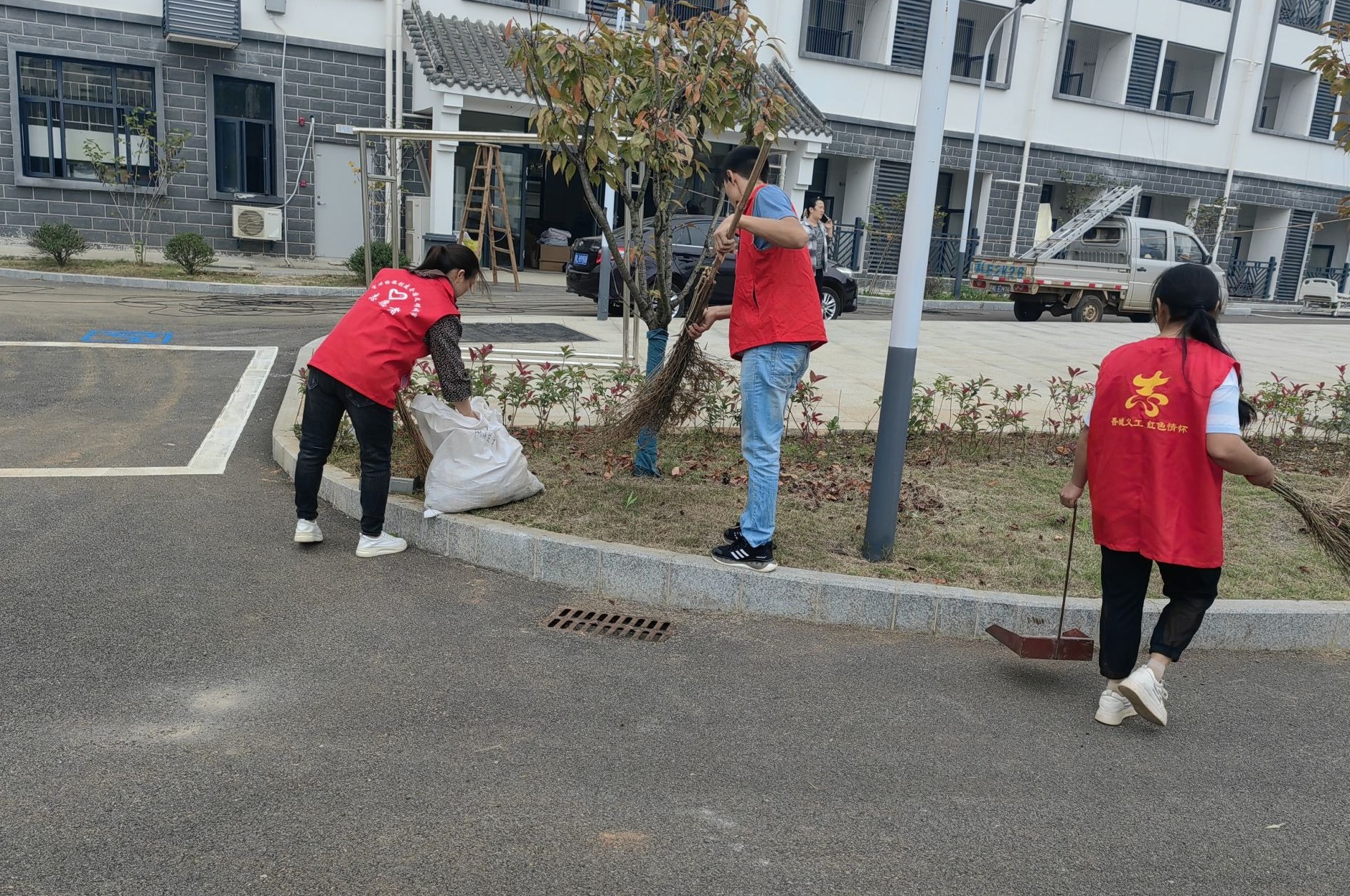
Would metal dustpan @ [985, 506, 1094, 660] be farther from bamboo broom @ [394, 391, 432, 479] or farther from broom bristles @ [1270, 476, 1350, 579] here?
bamboo broom @ [394, 391, 432, 479]

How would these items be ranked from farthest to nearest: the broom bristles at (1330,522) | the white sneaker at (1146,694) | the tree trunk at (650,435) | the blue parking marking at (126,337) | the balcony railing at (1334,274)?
the balcony railing at (1334,274)
the blue parking marking at (126,337)
the tree trunk at (650,435)
the broom bristles at (1330,522)
the white sneaker at (1146,694)

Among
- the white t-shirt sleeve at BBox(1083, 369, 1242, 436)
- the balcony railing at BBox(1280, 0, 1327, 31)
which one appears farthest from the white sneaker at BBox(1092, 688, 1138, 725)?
the balcony railing at BBox(1280, 0, 1327, 31)

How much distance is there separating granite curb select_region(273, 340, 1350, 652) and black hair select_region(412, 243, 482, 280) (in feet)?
4.12

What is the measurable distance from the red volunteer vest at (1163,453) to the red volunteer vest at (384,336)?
2904 mm

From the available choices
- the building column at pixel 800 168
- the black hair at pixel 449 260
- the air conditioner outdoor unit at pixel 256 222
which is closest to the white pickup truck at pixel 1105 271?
the building column at pixel 800 168

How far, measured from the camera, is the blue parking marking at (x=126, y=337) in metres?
10.2

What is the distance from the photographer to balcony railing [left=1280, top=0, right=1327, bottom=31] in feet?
91.4

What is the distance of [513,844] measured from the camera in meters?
2.82

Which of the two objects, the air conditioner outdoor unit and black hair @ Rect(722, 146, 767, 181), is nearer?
black hair @ Rect(722, 146, 767, 181)

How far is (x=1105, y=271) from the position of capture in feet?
60.4

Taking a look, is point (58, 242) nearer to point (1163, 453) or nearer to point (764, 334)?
point (764, 334)

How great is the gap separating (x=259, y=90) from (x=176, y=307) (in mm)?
7608

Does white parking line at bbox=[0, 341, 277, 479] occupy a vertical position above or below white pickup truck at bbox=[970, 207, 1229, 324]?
below

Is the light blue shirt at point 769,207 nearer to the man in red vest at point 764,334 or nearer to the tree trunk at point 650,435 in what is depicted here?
the man in red vest at point 764,334
